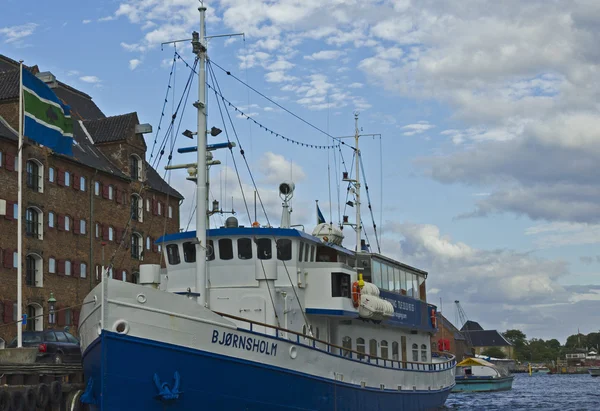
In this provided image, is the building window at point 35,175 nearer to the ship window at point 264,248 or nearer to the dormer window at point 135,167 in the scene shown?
the dormer window at point 135,167

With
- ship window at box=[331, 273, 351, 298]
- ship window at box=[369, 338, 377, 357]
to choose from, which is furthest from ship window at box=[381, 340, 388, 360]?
ship window at box=[331, 273, 351, 298]

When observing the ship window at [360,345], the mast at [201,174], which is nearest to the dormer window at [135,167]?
the ship window at [360,345]

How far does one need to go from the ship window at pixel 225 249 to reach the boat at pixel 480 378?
5109cm

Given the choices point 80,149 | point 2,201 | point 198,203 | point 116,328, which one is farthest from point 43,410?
point 80,149

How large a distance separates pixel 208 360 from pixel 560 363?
603 ft

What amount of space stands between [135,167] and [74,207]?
919 cm

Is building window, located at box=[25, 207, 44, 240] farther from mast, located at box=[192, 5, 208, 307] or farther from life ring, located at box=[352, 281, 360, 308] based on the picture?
mast, located at box=[192, 5, 208, 307]

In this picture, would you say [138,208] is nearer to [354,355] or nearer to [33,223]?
[33,223]

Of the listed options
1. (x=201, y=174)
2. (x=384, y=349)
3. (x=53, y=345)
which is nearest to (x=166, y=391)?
(x=201, y=174)

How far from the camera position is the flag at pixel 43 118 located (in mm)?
30250

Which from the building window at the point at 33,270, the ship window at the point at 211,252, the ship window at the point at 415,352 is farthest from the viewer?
the building window at the point at 33,270

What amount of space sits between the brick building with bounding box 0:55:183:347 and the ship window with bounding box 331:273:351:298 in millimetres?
26173

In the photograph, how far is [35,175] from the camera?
5347 cm

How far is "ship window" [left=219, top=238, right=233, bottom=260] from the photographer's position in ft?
85.7
